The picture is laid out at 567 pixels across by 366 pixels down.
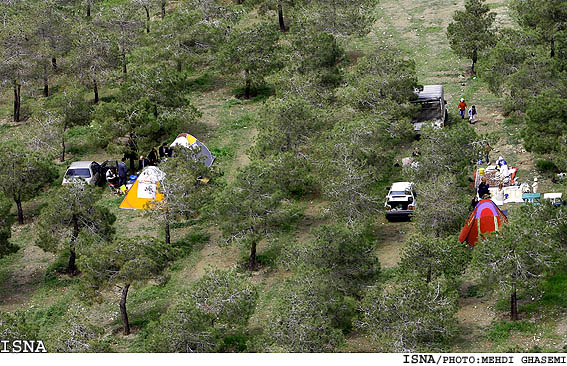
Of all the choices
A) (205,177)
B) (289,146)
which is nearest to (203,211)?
(205,177)

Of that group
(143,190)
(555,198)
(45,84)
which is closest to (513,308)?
(555,198)

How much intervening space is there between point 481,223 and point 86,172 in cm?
1951

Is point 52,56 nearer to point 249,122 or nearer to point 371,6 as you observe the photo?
point 249,122

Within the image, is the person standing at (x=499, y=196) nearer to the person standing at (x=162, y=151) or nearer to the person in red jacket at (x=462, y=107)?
the person in red jacket at (x=462, y=107)

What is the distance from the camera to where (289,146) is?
1839 inches

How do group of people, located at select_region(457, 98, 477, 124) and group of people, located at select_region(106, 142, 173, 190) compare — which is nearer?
group of people, located at select_region(106, 142, 173, 190)

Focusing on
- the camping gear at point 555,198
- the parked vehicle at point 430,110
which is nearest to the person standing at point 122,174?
the parked vehicle at point 430,110

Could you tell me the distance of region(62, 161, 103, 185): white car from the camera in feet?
160

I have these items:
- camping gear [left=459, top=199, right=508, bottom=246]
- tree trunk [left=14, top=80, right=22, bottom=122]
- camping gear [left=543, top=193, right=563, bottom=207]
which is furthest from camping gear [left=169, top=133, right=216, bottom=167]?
camping gear [left=543, top=193, right=563, bottom=207]

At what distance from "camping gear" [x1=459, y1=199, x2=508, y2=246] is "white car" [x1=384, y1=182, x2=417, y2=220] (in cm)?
363

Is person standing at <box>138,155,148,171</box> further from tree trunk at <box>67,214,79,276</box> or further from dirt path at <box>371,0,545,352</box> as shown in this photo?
dirt path at <box>371,0,545,352</box>

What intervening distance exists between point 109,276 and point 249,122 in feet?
65.0

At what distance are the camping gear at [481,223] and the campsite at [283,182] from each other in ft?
0.19

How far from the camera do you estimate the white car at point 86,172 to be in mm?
48688
